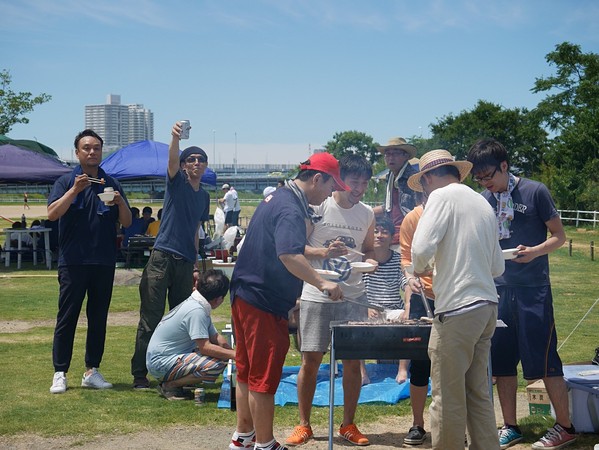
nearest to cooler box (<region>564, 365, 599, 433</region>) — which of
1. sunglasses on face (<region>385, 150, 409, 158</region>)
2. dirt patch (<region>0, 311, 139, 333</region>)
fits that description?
sunglasses on face (<region>385, 150, 409, 158</region>)

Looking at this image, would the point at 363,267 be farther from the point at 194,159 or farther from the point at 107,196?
the point at 107,196

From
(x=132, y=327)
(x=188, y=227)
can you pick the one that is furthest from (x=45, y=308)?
(x=188, y=227)

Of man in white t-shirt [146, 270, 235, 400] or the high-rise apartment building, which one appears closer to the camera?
man in white t-shirt [146, 270, 235, 400]

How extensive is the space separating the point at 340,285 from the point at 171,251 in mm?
1885

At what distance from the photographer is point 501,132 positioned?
6225 cm

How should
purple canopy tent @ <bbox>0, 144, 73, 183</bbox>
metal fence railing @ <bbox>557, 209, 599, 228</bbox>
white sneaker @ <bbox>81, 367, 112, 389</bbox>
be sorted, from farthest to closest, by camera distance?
metal fence railing @ <bbox>557, 209, 599, 228</bbox> < purple canopy tent @ <bbox>0, 144, 73, 183</bbox> < white sneaker @ <bbox>81, 367, 112, 389</bbox>

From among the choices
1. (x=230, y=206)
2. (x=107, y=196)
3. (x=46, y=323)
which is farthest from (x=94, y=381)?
(x=230, y=206)

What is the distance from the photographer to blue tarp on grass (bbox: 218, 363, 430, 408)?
21.3ft

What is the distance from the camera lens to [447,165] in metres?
4.62

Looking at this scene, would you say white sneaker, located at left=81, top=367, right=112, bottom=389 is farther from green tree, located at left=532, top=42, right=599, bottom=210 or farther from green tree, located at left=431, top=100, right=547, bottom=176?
green tree, located at left=431, top=100, right=547, bottom=176

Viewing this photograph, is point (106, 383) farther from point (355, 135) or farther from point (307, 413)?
point (355, 135)

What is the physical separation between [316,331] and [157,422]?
144 centimetres

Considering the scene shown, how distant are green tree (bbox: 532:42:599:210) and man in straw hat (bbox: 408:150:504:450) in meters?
31.2

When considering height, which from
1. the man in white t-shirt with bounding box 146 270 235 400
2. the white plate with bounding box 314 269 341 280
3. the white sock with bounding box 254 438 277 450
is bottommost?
the white sock with bounding box 254 438 277 450
